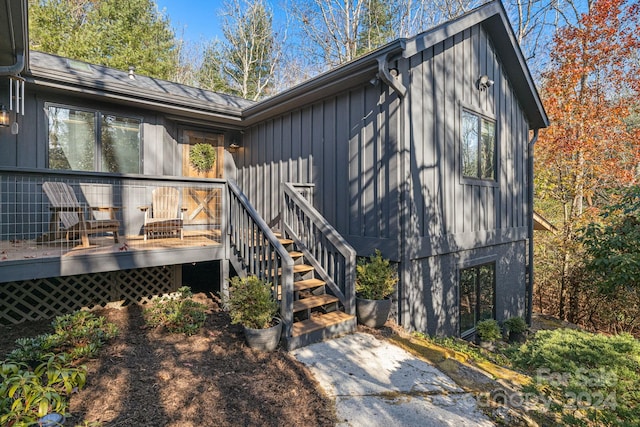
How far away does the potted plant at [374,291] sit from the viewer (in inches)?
184

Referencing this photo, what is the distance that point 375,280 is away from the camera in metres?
4.68

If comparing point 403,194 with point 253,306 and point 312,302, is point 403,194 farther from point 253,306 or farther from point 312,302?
point 253,306

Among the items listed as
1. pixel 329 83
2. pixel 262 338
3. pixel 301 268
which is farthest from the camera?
pixel 329 83

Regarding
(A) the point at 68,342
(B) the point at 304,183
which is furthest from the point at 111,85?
(A) the point at 68,342

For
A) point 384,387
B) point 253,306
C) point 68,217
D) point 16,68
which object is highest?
point 16,68

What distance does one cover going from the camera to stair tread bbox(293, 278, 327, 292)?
15.1 feet

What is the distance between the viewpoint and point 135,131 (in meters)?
6.78

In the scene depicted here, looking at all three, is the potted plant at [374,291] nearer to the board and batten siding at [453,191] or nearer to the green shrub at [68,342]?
the board and batten siding at [453,191]

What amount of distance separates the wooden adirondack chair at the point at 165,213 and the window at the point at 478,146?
501 cm

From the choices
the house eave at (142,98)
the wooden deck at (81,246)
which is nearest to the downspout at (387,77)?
the wooden deck at (81,246)

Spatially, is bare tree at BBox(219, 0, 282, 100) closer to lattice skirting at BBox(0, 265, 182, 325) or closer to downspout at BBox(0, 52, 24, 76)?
lattice skirting at BBox(0, 265, 182, 325)

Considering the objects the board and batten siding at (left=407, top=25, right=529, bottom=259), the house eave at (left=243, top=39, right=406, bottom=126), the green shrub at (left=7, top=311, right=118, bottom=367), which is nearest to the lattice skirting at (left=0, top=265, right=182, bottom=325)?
the green shrub at (left=7, top=311, right=118, bottom=367)

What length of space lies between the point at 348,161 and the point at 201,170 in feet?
12.7

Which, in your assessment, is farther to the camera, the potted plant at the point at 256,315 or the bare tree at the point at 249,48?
the bare tree at the point at 249,48
